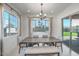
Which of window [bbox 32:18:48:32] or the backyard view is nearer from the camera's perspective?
window [bbox 32:18:48:32]

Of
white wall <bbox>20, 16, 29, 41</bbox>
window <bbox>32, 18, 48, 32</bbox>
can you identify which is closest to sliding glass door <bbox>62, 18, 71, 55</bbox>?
window <bbox>32, 18, 48, 32</bbox>

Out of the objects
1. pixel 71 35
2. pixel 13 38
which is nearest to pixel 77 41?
pixel 71 35

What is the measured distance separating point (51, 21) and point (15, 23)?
61cm

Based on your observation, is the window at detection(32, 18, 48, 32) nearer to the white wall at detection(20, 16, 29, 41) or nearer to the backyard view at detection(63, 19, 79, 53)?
the white wall at detection(20, 16, 29, 41)

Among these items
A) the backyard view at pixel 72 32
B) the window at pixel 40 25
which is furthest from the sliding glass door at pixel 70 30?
the window at pixel 40 25

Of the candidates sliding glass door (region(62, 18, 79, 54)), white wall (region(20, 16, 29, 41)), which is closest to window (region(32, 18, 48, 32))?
white wall (region(20, 16, 29, 41))

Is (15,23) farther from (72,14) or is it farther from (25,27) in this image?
(72,14)

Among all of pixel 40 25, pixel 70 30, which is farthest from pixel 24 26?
pixel 70 30

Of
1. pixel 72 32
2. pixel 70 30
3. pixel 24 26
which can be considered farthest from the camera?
pixel 72 32

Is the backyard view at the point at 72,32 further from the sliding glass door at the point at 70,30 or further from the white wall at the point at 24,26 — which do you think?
the white wall at the point at 24,26

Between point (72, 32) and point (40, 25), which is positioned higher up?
point (40, 25)

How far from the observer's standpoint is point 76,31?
231 centimetres

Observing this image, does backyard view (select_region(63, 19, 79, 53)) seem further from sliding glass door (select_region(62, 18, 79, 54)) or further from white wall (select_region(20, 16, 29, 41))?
white wall (select_region(20, 16, 29, 41))

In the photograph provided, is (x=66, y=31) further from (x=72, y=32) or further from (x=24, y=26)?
(x=24, y=26)
